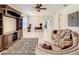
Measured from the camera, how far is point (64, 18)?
292cm

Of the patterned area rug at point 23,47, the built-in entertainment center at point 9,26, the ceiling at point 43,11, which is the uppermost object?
the ceiling at point 43,11

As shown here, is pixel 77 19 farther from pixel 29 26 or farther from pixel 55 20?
pixel 29 26

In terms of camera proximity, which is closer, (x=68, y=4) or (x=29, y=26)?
(x=68, y=4)

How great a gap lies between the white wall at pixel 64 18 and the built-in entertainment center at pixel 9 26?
79cm

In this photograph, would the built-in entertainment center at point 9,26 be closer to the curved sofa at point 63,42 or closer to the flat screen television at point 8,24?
the flat screen television at point 8,24

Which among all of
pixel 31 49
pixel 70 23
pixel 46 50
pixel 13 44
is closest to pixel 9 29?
pixel 13 44

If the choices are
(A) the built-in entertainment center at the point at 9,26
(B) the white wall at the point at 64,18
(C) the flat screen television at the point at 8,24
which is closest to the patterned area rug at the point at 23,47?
(A) the built-in entertainment center at the point at 9,26

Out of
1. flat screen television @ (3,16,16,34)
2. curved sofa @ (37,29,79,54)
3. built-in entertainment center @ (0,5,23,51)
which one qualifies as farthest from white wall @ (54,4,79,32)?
flat screen television @ (3,16,16,34)

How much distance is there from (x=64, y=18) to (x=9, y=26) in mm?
1193

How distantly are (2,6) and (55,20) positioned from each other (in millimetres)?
1151

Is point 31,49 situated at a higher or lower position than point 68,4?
lower

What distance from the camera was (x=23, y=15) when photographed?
9.78 feet

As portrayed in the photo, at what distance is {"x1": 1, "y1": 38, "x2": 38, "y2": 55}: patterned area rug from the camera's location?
9.38 feet

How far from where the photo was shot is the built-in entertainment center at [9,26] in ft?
9.30
